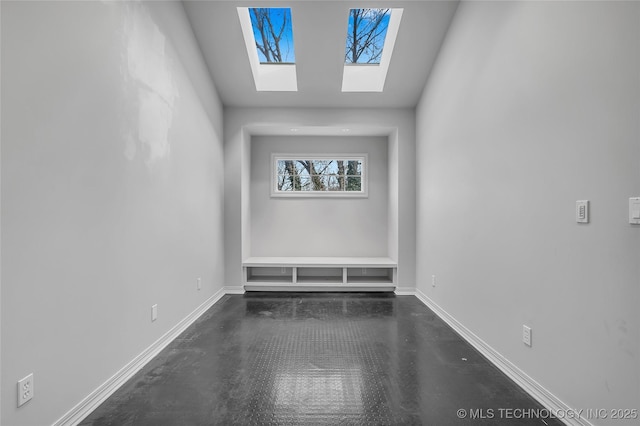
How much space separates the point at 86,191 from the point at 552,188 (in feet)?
8.19

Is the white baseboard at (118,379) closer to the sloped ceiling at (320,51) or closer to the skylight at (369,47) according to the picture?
the sloped ceiling at (320,51)

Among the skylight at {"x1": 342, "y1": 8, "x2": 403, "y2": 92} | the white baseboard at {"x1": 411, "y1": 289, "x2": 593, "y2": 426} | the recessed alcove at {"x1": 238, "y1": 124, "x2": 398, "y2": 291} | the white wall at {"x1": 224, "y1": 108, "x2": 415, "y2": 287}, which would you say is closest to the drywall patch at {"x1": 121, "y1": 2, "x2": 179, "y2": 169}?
the white wall at {"x1": 224, "y1": 108, "x2": 415, "y2": 287}

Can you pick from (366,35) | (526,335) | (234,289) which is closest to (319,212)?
(234,289)

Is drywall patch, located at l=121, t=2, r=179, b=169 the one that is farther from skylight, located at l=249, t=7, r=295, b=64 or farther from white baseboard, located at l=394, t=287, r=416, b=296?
white baseboard, located at l=394, t=287, r=416, b=296

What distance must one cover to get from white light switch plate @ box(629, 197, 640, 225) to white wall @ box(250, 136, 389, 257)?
3.43m

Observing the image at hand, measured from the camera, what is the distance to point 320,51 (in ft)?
10.6

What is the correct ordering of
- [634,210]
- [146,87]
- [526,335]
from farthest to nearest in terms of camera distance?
[146,87], [526,335], [634,210]

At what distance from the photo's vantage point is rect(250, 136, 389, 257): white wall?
462 centimetres

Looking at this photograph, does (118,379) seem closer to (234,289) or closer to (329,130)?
(234,289)

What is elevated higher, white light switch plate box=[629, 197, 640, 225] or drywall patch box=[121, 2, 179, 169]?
drywall patch box=[121, 2, 179, 169]

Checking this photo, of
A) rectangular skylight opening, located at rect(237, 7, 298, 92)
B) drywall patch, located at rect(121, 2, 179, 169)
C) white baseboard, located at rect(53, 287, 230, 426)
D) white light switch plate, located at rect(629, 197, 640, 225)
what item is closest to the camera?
white light switch plate, located at rect(629, 197, 640, 225)

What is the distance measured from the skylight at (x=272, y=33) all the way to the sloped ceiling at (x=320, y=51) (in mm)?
340

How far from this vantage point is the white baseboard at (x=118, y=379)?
1.53 meters

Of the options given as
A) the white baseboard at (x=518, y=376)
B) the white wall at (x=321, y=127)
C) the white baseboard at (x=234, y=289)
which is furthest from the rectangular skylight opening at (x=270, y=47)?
the white baseboard at (x=518, y=376)
